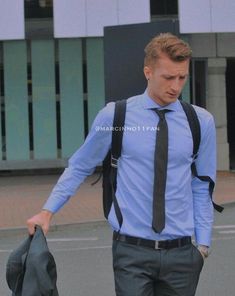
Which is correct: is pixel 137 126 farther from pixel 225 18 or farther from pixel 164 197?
pixel 225 18

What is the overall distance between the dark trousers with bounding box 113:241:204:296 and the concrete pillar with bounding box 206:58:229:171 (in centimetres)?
1675

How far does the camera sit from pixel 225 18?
1741 cm

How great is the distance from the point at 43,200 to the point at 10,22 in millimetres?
6210

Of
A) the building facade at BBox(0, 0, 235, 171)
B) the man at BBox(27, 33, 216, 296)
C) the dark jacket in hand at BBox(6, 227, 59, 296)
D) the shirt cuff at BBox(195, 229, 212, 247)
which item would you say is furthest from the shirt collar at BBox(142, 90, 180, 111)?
the building facade at BBox(0, 0, 235, 171)

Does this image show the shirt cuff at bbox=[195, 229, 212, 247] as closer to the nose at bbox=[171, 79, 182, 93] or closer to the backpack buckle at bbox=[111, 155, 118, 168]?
the backpack buckle at bbox=[111, 155, 118, 168]

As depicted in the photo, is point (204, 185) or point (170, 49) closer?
point (170, 49)

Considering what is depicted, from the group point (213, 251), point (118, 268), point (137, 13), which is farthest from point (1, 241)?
point (137, 13)

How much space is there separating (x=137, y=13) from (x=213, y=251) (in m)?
10.6

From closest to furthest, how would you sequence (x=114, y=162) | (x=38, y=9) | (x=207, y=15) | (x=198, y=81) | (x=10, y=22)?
(x=114, y=162) → (x=10, y=22) → (x=207, y=15) → (x=38, y=9) → (x=198, y=81)

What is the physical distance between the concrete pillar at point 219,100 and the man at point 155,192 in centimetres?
1672

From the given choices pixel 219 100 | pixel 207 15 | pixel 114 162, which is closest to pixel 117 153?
pixel 114 162

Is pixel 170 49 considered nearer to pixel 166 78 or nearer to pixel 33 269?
pixel 166 78

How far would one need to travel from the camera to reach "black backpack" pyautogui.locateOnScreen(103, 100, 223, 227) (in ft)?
9.11

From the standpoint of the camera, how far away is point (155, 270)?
275 centimetres
